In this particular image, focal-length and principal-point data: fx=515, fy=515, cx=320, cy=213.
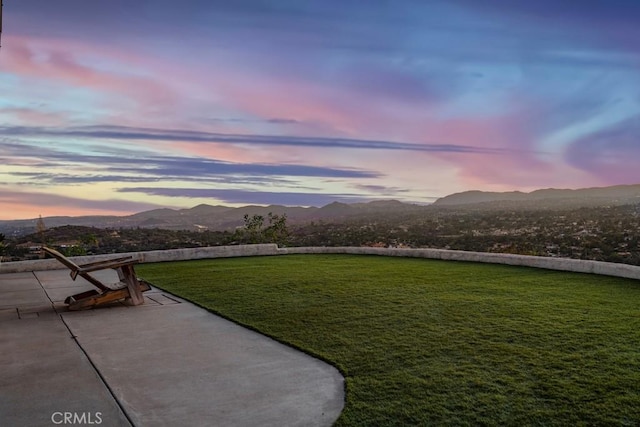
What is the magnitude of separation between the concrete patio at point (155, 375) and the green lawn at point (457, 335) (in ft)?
0.94

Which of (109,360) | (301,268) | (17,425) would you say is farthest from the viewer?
(301,268)

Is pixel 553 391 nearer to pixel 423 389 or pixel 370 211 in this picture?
pixel 423 389

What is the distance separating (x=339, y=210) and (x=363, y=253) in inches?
778

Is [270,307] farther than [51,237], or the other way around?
[51,237]

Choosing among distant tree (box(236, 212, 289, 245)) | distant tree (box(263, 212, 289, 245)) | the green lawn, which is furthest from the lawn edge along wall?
distant tree (box(263, 212, 289, 245))

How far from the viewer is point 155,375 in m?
3.80

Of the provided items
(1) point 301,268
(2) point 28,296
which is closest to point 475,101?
(1) point 301,268

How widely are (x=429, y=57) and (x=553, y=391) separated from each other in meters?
11.4

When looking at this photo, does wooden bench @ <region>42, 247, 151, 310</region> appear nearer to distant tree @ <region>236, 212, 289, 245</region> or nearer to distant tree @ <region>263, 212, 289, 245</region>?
distant tree @ <region>236, 212, 289, 245</region>

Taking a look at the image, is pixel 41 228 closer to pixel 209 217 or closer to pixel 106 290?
pixel 106 290

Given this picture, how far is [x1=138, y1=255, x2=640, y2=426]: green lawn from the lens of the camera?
10.1 feet

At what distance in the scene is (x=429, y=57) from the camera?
524 inches

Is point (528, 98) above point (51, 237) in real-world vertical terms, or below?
above

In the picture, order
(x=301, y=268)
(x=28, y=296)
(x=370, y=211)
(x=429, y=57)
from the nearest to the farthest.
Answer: (x=28, y=296)
(x=301, y=268)
(x=429, y=57)
(x=370, y=211)
